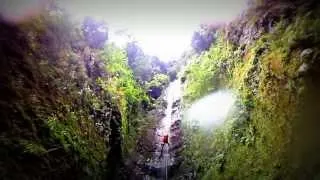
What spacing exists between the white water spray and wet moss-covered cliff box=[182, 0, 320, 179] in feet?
0.98

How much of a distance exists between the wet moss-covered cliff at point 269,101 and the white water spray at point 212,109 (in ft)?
0.98

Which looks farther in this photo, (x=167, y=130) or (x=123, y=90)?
(x=167, y=130)

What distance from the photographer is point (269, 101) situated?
335 inches

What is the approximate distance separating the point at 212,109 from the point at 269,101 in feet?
12.5

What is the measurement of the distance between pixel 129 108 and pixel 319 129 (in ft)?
26.5

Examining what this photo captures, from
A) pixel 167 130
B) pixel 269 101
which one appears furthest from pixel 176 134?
pixel 269 101

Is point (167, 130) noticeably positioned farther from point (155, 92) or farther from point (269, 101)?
point (269, 101)

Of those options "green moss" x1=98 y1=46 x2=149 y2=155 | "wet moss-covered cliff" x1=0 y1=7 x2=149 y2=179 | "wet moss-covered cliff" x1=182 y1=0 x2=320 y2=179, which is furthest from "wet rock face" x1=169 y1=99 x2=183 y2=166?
"wet moss-covered cliff" x1=0 y1=7 x2=149 y2=179

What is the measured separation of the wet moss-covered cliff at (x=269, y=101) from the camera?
701 centimetres

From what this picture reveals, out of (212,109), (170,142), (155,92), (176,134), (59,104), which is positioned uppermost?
(155,92)

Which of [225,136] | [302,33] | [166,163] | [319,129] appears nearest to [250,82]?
[225,136]

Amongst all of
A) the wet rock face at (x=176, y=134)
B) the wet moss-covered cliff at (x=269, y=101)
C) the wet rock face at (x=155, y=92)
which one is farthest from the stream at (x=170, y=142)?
the wet moss-covered cliff at (x=269, y=101)

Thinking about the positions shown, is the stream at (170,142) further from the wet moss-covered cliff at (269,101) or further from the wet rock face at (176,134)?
the wet moss-covered cliff at (269,101)

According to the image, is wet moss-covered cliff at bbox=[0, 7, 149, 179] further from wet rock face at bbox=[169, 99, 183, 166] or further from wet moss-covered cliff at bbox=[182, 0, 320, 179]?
wet moss-covered cliff at bbox=[182, 0, 320, 179]
